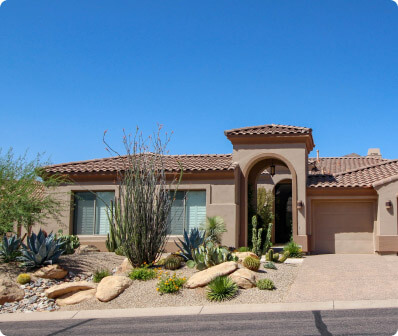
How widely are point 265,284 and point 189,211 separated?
357 inches

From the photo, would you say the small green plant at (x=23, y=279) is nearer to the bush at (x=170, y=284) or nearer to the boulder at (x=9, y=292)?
the boulder at (x=9, y=292)

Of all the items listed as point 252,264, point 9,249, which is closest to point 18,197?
point 9,249

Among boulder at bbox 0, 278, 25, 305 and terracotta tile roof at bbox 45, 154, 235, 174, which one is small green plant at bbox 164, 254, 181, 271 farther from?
terracotta tile roof at bbox 45, 154, 235, 174

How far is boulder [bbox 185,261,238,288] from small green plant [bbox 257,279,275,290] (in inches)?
35.4

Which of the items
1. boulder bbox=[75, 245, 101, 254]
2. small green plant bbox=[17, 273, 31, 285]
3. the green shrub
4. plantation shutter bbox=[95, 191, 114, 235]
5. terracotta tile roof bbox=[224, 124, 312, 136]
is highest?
terracotta tile roof bbox=[224, 124, 312, 136]

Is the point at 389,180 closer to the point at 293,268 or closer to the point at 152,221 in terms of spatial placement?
the point at 293,268

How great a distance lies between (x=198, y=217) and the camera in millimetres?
21562

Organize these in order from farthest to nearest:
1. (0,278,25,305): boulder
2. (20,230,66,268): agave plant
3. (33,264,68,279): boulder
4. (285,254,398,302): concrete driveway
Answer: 1. (20,230,66,268): agave plant
2. (33,264,68,279): boulder
3. (0,278,25,305): boulder
4. (285,254,398,302): concrete driveway

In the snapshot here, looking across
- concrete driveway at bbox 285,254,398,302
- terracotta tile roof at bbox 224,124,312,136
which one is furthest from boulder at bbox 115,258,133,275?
terracotta tile roof at bbox 224,124,312,136

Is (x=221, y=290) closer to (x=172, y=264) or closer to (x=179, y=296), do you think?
(x=179, y=296)

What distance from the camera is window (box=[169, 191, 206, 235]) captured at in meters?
21.6

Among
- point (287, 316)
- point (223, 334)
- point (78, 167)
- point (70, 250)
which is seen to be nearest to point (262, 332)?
point (223, 334)

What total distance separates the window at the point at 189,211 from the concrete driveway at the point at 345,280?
16.8ft

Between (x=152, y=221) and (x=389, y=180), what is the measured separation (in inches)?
400
